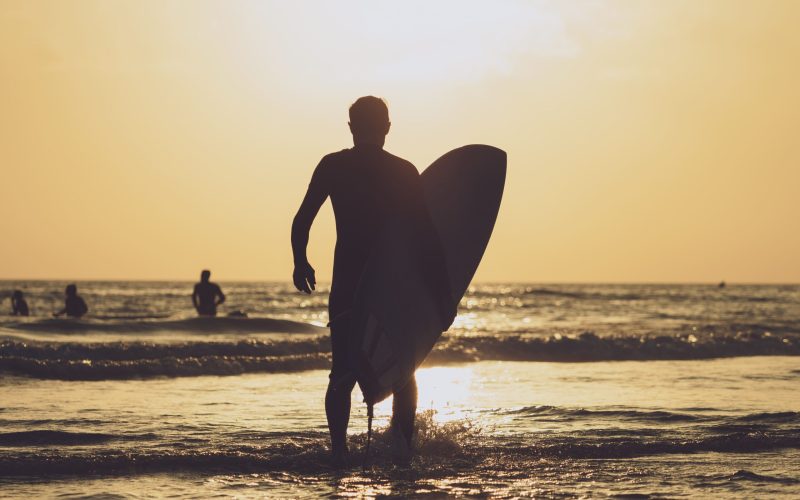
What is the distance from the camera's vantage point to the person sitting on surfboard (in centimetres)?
528

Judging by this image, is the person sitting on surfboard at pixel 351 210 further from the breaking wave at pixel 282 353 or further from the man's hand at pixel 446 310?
the breaking wave at pixel 282 353

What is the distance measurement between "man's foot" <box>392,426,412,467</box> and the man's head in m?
1.69

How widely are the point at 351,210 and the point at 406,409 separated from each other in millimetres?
1201

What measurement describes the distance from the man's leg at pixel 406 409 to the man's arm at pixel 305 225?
807 millimetres

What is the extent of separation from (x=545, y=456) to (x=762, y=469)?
1218mm

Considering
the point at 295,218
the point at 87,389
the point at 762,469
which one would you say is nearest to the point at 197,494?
the point at 295,218

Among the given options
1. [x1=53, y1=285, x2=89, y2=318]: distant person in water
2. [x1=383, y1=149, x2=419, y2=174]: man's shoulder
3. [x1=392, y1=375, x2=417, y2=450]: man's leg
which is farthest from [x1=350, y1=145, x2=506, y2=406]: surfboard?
[x1=53, y1=285, x2=89, y2=318]: distant person in water

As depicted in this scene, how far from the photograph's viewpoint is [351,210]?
17.5ft

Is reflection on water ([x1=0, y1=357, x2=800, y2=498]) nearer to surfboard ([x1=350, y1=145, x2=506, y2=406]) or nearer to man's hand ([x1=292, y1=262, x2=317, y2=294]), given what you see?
surfboard ([x1=350, y1=145, x2=506, y2=406])

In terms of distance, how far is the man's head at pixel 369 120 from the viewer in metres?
5.38

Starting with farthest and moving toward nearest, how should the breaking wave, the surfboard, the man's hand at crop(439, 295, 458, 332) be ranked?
the breaking wave
the man's hand at crop(439, 295, 458, 332)
the surfboard

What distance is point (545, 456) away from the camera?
5.77 meters

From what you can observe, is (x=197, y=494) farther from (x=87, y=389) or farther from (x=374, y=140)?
(x=87, y=389)

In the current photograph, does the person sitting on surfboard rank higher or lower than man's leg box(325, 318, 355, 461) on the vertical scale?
higher
